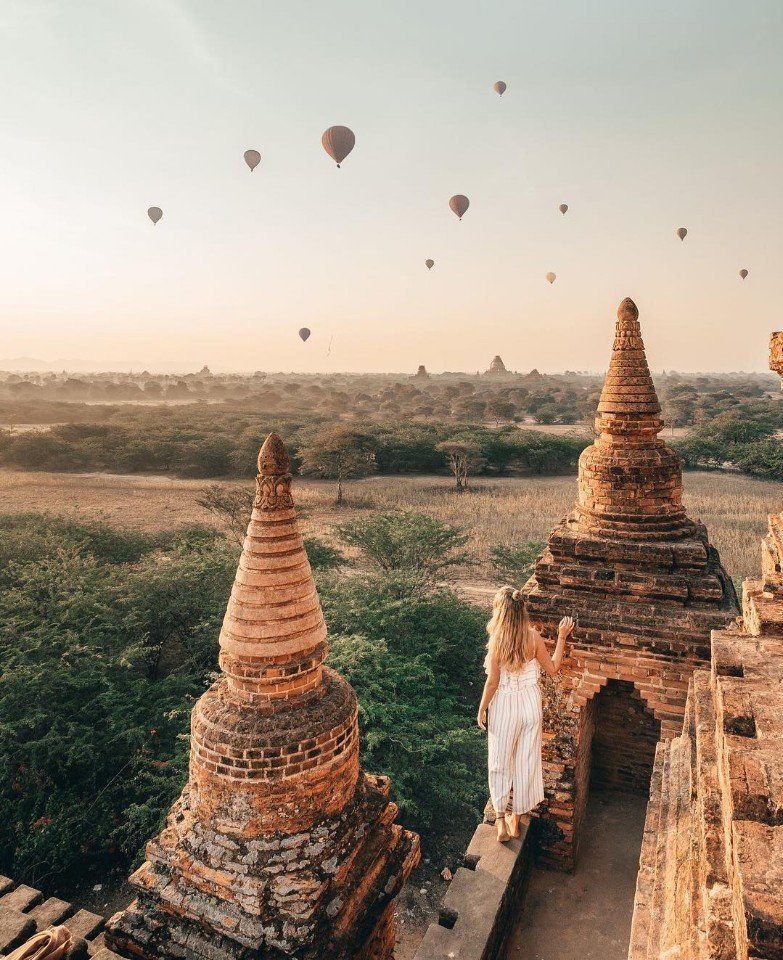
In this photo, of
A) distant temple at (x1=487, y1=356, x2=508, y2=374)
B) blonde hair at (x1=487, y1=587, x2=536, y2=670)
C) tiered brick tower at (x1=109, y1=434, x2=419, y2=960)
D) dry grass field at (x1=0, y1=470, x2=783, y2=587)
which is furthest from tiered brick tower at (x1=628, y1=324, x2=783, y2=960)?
distant temple at (x1=487, y1=356, x2=508, y2=374)

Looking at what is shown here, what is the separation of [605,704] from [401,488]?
3009 centimetres

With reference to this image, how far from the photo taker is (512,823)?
489 cm

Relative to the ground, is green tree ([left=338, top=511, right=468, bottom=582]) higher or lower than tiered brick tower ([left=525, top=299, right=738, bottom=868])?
lower

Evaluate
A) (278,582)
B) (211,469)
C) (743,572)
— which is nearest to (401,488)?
(211,469)

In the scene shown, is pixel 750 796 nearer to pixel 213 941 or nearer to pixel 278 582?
pixel 278 582

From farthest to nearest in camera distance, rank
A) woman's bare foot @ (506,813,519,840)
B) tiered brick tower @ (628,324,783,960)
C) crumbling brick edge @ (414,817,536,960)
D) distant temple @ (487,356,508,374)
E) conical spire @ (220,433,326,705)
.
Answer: distant temple @ (487,356,508,374) → woman's bare foot @ (506,813,519,840) → crumbling brick edge @ (414,817,536,960) → conical spire @ (220,433,326,705) → tiered brick tower @ (628,324,783,960)

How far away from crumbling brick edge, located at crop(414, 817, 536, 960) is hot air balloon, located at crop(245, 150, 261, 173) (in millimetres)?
29890

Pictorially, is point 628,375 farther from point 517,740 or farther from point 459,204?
point 459,204

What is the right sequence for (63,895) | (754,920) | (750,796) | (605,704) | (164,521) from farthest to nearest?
(164,521) → (63,895) → (605,704) → (750,796) → (754,920)

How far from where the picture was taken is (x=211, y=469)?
41500 millimetres

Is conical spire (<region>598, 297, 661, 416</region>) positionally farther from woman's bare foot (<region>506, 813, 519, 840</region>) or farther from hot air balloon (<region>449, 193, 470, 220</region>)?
hot air balloon (<region>449, 193, 470, 220</region>)

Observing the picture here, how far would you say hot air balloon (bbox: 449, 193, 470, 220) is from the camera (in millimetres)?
29797

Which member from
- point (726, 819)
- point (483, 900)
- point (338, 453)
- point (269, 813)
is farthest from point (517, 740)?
point (338, 453)

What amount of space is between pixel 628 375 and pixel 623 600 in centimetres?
210
